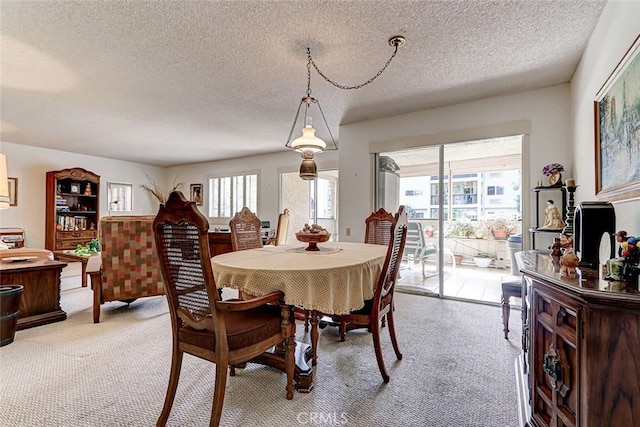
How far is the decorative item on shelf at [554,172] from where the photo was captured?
2.93 m

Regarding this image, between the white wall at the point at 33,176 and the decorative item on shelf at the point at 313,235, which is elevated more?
the white wall at the point at 33,176

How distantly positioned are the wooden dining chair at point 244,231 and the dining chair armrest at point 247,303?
1161 millimetres

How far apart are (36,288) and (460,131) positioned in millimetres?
4763

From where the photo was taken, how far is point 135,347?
2.34 meters

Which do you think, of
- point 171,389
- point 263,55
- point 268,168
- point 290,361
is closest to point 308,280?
point 290,361

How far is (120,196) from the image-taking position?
289 inches

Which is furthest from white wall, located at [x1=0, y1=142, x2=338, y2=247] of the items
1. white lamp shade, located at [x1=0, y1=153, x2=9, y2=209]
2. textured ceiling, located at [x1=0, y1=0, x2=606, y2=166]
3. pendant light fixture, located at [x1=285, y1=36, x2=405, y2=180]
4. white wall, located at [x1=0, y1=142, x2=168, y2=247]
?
white lamp shade, located at [x1=0, y1=153, x2=9, y2=209]

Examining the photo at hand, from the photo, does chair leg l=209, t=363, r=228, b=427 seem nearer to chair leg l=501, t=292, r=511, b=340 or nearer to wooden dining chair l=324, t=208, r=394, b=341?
wooden dining chair l=324, t=208, r=394, b=341

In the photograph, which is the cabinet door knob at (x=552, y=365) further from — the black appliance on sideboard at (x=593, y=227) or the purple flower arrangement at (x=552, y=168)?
the purple flower arrangement at (x=552, y=168)

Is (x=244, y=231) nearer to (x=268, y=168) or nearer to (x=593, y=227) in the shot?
(x=593, y=227)

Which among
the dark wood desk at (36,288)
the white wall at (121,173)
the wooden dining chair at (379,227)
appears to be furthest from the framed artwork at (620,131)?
the dark wood desk at (36,288)

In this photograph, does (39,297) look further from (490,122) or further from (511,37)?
(490,122)

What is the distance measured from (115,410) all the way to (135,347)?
85 centimetres

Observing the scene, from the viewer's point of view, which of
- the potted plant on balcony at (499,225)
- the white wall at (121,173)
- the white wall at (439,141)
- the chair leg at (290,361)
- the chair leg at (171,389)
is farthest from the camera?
the white wall at (121,173)
